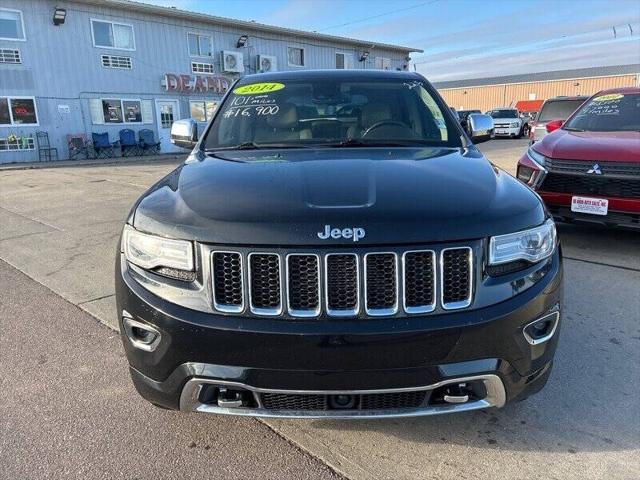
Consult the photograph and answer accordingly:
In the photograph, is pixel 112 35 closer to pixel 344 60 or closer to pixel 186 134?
pixel 344 60

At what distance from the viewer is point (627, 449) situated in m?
2.20

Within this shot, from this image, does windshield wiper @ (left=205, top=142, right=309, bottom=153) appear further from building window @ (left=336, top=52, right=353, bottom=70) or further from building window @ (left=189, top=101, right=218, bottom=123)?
building window @ (left=336, top=52, right=353, bottom=70)

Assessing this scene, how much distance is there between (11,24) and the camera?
19.3 meters

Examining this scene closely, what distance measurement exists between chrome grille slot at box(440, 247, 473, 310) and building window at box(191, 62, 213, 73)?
25538mm

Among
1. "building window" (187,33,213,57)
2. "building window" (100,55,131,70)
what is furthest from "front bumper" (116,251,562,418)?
"building window" (187,33,213,57)

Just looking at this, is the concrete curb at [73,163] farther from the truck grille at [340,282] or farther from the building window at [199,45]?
the truck grille at [340,282]

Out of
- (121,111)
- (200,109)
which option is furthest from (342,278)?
(200,109)

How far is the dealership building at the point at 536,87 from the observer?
47.7 metres

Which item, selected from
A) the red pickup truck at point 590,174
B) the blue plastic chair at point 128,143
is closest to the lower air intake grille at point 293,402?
the red pickup truck at point 590,174

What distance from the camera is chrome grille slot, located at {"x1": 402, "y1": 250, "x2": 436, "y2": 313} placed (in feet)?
6.11

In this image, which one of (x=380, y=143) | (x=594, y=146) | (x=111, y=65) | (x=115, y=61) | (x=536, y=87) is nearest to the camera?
(x=380, y=143)

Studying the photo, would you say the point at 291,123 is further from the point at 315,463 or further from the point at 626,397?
the point at 626,397

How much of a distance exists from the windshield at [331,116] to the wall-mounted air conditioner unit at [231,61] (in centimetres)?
2370

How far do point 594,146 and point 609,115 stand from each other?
1.49 m
